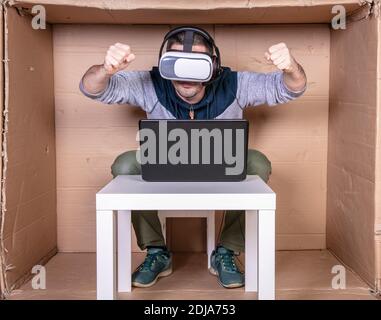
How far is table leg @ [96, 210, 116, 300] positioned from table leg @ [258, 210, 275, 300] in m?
0.27

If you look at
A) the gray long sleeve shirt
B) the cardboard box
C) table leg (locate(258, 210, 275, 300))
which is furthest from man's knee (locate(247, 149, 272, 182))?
table leg (locate(258, 210, 275, 300))

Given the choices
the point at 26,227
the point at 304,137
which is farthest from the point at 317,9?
the point at 26,227

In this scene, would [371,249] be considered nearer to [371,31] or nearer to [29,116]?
[371,31]

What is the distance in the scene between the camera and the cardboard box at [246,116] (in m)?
1.39

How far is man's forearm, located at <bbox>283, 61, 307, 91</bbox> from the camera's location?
1248 millimetres

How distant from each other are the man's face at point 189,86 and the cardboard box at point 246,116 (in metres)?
0.11

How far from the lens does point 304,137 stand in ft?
5.58

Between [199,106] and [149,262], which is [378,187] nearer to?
[199,106]

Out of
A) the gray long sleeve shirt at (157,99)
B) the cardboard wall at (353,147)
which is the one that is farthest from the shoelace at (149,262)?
the cardboard wall at (353,147)

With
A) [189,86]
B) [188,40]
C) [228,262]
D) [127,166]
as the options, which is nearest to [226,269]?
[228,262]

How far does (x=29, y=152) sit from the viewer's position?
1.45m

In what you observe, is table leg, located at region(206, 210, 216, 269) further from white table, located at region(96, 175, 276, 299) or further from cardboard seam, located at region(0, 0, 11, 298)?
cardboard seam, located at region(0, 0, 11, 298)

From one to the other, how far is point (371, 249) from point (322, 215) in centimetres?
41

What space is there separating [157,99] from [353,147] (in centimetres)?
50
